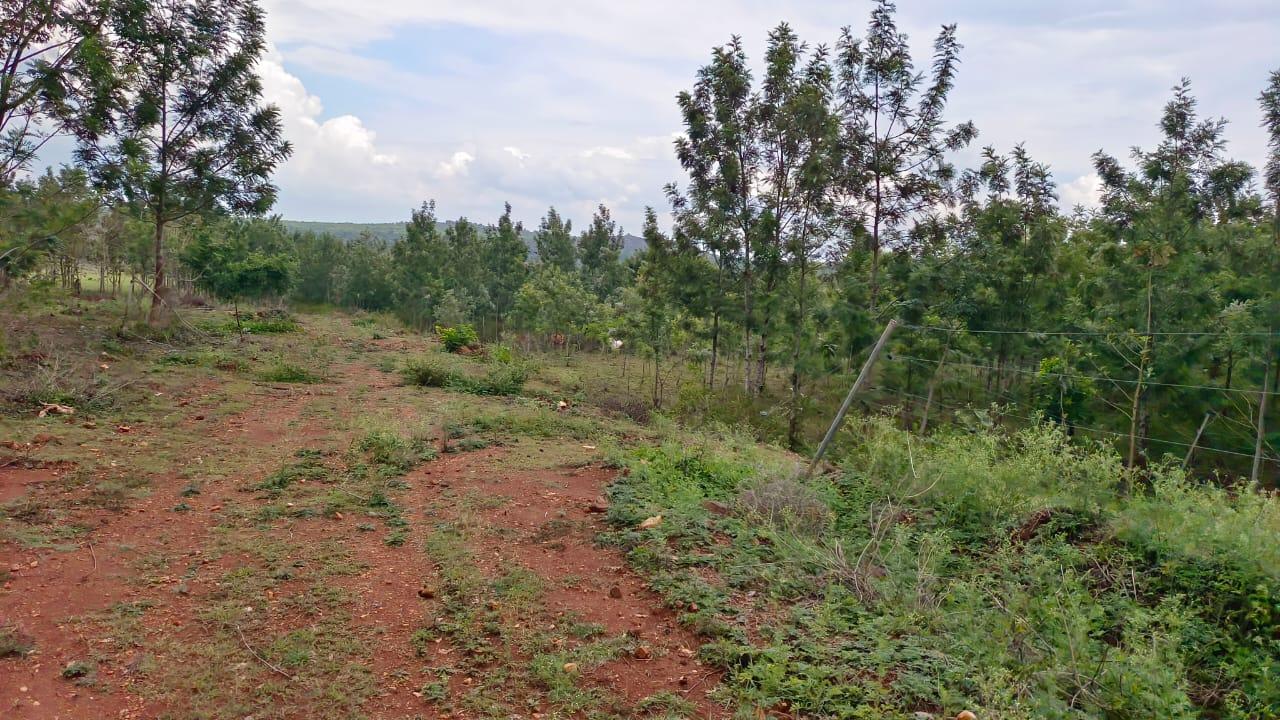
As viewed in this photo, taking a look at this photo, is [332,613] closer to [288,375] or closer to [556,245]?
[288,375]

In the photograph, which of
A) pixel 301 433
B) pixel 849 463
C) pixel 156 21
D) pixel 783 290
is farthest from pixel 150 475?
pixel 783 290

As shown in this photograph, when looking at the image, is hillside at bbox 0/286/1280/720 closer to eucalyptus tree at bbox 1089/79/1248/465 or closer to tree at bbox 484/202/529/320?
eucalyptus tree at bbox 1089/79/1248/465

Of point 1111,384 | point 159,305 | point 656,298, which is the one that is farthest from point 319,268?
point 1111,384

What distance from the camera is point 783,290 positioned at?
16.5 m

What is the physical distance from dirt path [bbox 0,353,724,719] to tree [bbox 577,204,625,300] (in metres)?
32.0

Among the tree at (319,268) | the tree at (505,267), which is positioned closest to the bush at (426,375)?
the tree at (505,267)

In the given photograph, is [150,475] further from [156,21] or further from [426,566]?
[156,21]

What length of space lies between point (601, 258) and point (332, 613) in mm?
35956

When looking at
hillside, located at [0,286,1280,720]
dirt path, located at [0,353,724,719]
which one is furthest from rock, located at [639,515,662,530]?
dirt path, located at [0,353,724,719]

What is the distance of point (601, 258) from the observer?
39250mm

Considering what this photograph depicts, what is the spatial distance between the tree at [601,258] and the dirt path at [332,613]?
3196 cm

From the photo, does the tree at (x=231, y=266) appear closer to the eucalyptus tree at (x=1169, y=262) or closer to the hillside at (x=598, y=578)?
the hillside at (x=598, y=578)

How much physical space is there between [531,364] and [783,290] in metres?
6.42

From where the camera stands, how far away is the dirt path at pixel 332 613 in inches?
129
